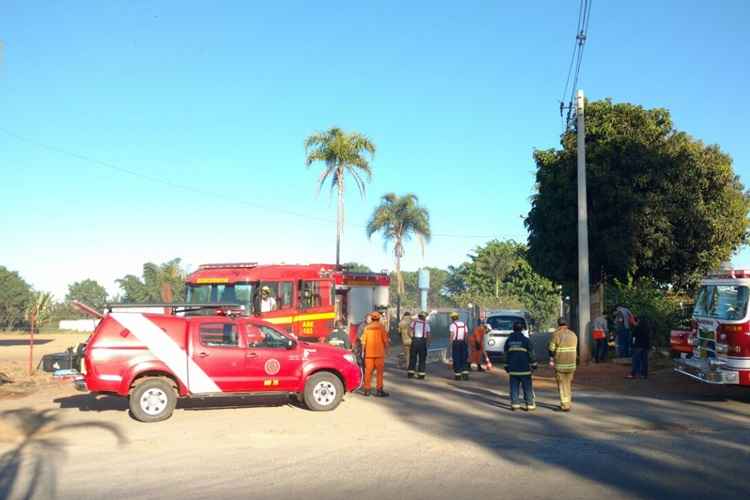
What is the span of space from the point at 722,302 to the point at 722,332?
2.67 ft

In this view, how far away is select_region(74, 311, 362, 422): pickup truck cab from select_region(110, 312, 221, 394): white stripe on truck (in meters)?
0.02

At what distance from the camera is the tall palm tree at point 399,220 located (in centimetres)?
4834

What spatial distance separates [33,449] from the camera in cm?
949

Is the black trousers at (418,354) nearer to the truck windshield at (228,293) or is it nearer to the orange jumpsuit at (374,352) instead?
the orange jumpsuit at (374,352)

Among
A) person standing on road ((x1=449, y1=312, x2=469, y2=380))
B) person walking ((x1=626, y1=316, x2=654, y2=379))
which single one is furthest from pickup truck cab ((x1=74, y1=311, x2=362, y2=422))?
person walking ((x1=626, y1=316, x2=654, y2=379))

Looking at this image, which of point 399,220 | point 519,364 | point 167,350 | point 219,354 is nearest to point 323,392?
point 219,354

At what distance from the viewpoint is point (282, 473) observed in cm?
802

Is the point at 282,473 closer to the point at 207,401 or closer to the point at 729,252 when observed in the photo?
the point at 207,401

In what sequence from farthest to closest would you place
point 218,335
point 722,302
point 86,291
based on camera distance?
→ point 86,291, point 722,302, point 218,335

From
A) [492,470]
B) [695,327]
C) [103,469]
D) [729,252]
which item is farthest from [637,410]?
[729,252]

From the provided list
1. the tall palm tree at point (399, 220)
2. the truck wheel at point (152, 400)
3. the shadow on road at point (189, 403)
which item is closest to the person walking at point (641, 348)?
the shadow on road at point (189, 403)

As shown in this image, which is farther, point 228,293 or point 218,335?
point 228,293

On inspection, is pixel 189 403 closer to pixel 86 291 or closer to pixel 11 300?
pixel 11 300

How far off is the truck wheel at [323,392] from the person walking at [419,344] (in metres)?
4.31
